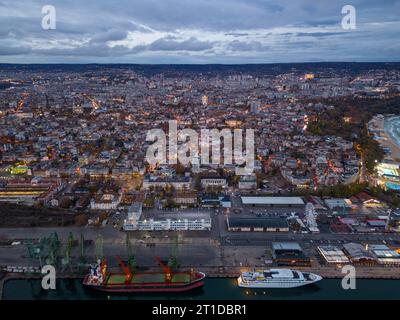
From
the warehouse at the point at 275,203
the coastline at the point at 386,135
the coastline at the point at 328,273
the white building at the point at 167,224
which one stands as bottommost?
the coastline at the point at 328,273

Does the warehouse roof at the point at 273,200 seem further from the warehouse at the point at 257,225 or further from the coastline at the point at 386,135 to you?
the coastline at the point at 386,135

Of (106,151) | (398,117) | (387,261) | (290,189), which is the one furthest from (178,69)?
(387,261)

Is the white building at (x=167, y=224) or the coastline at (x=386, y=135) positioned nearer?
the white building at (x=167, y=224)

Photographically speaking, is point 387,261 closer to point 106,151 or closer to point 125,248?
point 125,248

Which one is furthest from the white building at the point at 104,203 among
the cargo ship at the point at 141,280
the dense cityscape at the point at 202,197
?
the cargo ship at the point at 141,280

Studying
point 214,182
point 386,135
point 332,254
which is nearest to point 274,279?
point 332,254

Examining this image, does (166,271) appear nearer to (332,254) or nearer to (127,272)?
(127,272)
